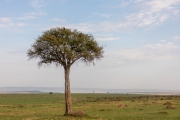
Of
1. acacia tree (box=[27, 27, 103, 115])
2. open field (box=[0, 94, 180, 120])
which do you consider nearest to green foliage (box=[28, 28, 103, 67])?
acacia tree (box=[27, 27, 103, 115])

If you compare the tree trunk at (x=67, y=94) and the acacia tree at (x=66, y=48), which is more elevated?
the acacia tree at (x=66, y=48)

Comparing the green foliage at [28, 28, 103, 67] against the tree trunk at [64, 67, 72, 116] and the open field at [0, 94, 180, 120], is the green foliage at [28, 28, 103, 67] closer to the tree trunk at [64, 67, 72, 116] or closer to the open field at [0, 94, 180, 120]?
the tree trunk at [64, 67, 72, 116]

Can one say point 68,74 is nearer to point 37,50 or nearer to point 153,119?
point 37,50

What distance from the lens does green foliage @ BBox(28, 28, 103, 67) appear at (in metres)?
33.1

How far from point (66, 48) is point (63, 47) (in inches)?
17.1

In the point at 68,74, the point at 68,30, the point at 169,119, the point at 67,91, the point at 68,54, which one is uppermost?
the point at 68,30

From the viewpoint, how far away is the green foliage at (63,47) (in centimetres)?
3312

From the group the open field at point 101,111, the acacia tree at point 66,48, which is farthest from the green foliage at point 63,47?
the open field at point 101,111

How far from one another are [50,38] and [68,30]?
2.53 meters

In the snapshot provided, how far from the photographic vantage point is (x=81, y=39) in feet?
112

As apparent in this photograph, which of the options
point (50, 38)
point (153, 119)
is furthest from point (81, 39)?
point (153, 119)

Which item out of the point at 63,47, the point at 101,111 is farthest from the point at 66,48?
the point at 101,111

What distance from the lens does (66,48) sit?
108 feet

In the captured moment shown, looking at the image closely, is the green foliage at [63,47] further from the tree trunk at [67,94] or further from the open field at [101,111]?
the open field at [101,111]
